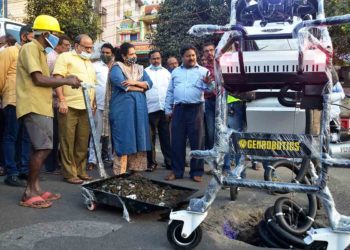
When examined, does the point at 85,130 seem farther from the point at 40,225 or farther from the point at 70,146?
the point at 40,225

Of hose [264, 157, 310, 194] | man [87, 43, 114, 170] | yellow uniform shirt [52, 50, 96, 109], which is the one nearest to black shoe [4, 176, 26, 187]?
yellow uniform shirt [52, 50, 96, 109]

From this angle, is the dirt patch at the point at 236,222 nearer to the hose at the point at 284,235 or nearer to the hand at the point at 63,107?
the hose at the point at 284,235

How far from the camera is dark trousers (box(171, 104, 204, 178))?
231 inches

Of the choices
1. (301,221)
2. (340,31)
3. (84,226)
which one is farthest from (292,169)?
(340,31)

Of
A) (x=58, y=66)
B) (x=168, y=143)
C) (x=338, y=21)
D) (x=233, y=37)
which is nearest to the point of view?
(x=338, y=21)

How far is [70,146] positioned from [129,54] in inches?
56.3

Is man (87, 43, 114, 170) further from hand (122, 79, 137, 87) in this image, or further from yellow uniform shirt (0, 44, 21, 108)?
yellow uniform shirt (0, 44, 21, 108)

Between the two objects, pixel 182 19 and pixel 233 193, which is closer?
pixel 233 193

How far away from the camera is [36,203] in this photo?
4367mm

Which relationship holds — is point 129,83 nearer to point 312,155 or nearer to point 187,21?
point 312,155

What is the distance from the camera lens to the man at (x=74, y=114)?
215 inches

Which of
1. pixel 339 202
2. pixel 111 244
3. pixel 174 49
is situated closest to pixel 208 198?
pixel 111 244

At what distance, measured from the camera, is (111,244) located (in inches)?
137

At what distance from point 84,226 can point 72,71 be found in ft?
7.69
